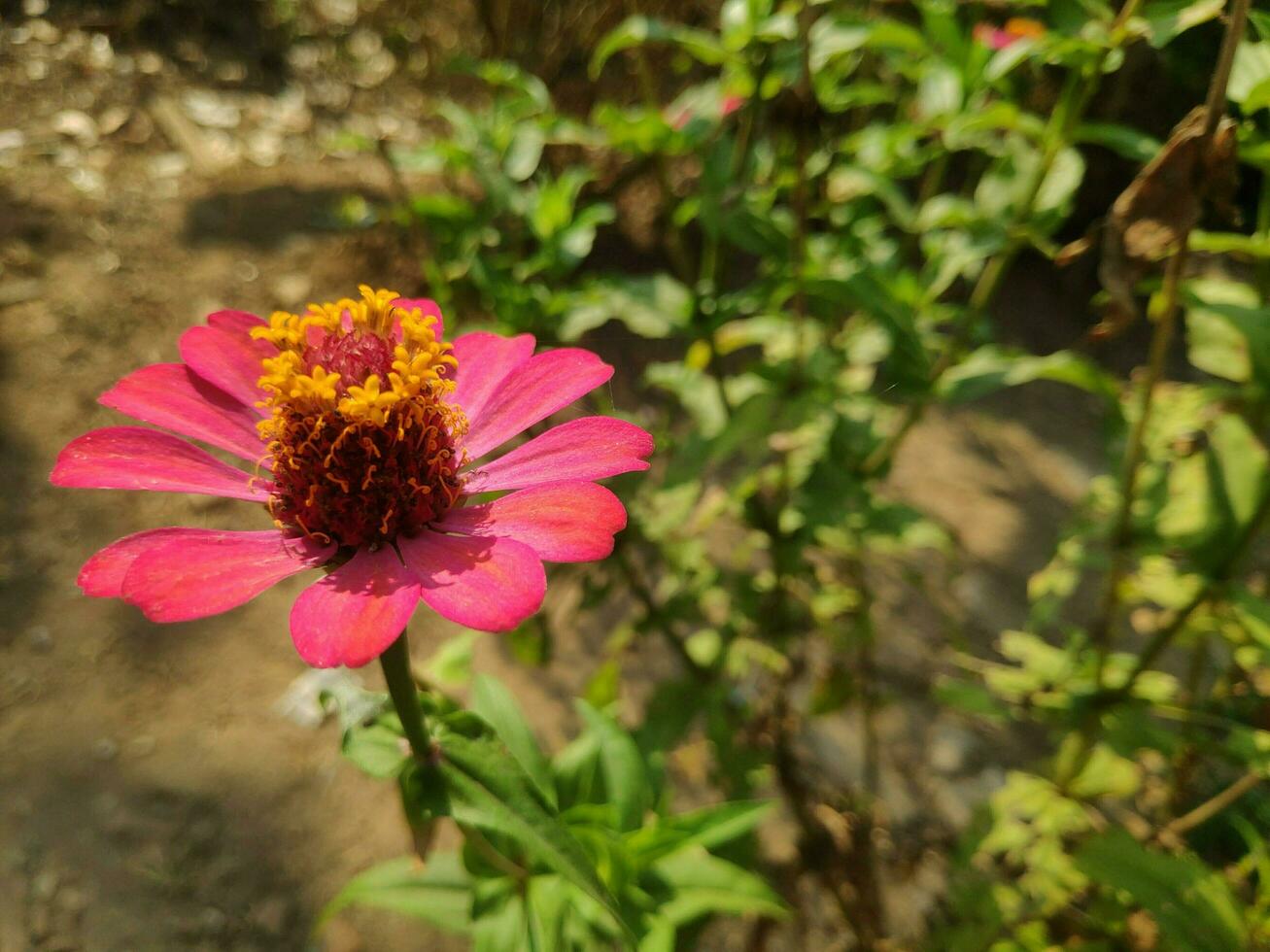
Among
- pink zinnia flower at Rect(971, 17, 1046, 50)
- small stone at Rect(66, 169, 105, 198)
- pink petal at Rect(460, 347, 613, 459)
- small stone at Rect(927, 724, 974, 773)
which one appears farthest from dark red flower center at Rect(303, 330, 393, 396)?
small stone at Rect(66, 169, 105, 198)

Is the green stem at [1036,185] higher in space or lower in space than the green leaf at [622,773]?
higher

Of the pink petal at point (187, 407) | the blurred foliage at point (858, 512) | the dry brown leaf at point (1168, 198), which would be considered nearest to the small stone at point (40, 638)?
the blurred foliage at point (858, 512)

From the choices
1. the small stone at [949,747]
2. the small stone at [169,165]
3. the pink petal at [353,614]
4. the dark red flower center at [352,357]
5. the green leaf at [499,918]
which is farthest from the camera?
the small stone at [169,165]

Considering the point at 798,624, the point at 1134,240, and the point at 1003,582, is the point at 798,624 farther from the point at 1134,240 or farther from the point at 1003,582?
the point at 1134,240

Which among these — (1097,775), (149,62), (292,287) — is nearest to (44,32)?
(149,62)

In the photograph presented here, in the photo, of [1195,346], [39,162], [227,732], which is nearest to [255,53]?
[39,162]

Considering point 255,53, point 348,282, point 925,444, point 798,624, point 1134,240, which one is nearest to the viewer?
point 1134,240

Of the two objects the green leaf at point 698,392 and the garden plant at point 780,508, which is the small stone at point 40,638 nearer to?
the garden plant at point 780,508
